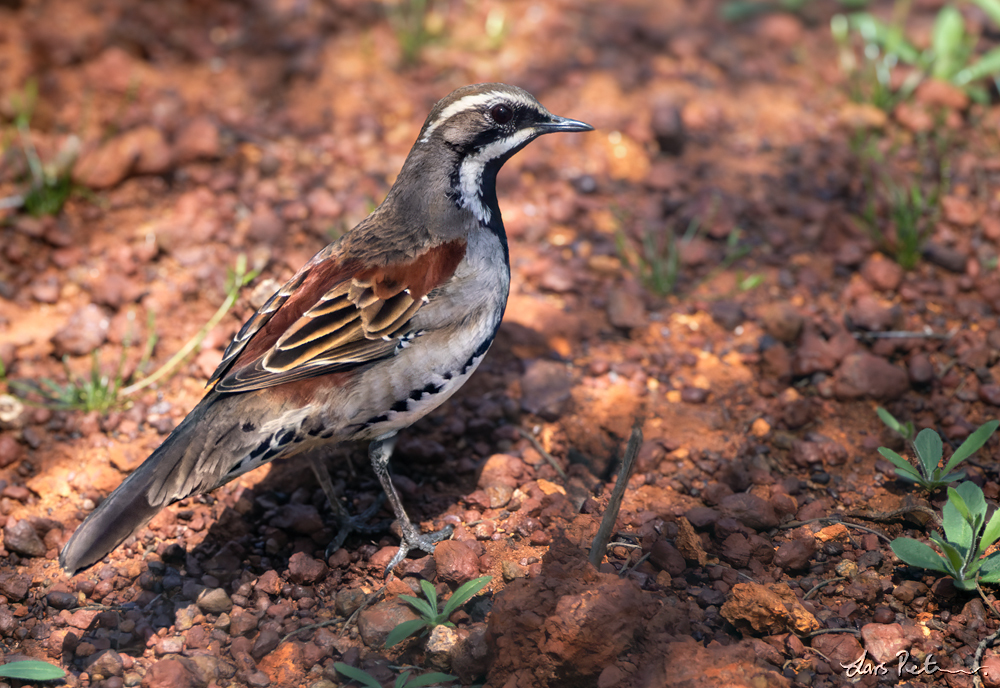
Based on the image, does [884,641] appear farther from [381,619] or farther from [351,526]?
[351,526]

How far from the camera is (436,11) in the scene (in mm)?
8102

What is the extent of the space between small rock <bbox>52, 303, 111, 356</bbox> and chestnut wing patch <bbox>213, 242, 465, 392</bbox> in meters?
1.73

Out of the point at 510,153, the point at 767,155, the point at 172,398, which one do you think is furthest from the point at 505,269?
the point at 767,155

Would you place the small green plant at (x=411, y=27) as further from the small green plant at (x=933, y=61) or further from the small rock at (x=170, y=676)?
the small rock at (x=170, y=676)

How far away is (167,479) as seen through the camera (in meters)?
3.93

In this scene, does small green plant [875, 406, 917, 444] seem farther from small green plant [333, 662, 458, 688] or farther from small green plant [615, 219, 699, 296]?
small green plant [333, 662, 458, 688]

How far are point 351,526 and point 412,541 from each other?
40cm

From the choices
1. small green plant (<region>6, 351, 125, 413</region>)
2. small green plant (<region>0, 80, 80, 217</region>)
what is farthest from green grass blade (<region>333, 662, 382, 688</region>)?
small green plant (<region>0, 80, 80, 217</region>)

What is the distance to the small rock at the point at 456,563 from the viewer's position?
407 cm

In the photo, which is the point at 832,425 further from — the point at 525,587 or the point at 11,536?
the point at 11,536

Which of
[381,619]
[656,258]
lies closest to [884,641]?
[381,619]

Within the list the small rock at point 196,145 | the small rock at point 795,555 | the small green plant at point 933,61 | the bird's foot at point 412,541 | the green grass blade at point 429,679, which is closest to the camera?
the green grass blade at point 429,679

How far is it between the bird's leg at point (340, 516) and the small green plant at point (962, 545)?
2.59 metres

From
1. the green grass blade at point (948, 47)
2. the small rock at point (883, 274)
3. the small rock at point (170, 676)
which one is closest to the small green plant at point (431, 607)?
the small rock at point (170, 676)
